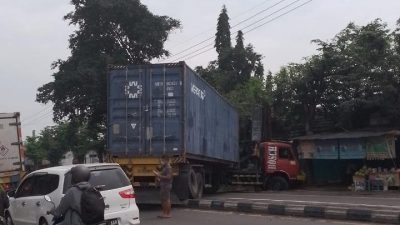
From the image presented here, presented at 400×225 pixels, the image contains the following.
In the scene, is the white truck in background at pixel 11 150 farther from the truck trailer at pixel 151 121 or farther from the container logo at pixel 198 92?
the container logo at pixel 198 92

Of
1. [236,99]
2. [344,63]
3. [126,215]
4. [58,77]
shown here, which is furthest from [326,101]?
[126,215]

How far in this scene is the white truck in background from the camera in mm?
17141

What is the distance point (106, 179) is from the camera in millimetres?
9852

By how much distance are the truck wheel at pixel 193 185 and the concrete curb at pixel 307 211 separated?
0.30 m

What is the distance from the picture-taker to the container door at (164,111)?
16.0m

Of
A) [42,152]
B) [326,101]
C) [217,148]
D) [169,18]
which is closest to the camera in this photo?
[217,148]

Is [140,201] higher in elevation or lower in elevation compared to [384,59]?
lower

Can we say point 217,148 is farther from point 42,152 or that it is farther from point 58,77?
point 42,152

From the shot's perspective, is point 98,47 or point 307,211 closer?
point 307,211

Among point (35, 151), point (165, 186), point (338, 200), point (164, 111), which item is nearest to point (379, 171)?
point (338, 200)

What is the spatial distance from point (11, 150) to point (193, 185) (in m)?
5.49

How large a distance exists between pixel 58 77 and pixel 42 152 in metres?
36.6

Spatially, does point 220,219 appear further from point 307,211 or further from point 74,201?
point 74,201

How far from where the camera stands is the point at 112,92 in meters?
16.4
